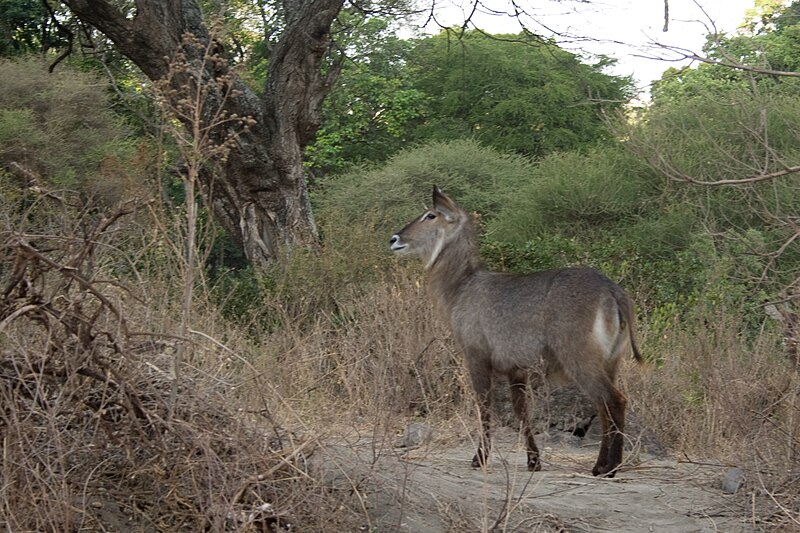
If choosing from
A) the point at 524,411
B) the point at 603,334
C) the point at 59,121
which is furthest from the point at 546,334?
the point at 59,121

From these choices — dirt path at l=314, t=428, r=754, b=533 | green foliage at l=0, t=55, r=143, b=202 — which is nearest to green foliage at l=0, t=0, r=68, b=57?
green foliage at l=0, t=55, r=143, b=202

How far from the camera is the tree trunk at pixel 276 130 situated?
14140mm

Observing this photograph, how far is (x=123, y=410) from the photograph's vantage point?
508 cm

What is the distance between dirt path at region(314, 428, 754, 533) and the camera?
5453mm

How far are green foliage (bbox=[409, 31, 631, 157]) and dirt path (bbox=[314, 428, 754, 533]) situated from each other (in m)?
22.4

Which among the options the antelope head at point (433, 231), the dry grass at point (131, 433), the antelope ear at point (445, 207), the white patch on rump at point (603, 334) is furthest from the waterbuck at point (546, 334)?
the dry grass at point (131, 433)

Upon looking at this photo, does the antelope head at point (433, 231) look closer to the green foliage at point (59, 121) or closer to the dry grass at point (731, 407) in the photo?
the dry grass at point (731, 407)

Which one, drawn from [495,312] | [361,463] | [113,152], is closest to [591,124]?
[113,152]

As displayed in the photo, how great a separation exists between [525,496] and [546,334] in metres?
1.45

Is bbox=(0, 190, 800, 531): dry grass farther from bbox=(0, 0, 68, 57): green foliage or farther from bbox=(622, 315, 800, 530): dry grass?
bbox=(0, 0, 68, 57): green foliage

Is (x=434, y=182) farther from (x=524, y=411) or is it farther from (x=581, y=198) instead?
(x=524, y=411)

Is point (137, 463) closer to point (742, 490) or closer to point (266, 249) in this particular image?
point (742, 490)

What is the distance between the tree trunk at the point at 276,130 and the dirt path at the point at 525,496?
761 cm

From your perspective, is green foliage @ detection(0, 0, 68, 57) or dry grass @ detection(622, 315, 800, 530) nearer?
dry grass @ detection(622, 315, 800, 530)
